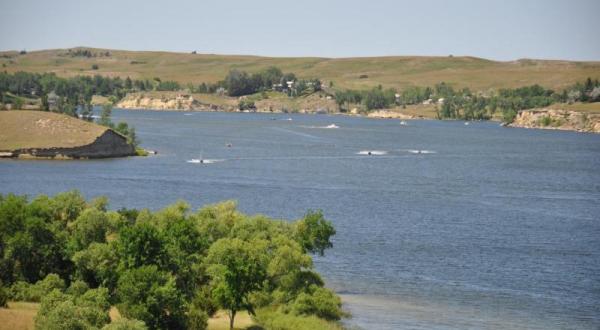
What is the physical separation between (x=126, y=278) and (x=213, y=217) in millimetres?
14741

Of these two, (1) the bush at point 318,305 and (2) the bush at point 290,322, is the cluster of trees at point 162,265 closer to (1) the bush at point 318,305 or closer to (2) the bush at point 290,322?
(1) the bush at point 318,305

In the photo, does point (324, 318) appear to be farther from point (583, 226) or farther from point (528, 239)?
point (583, 226)

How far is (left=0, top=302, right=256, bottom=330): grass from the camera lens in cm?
4350

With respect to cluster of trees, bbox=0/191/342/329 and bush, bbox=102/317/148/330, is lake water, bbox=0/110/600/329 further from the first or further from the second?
bush, bbox=102/317/148/330

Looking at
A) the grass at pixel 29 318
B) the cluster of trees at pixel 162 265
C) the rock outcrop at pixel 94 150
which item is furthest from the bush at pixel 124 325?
the rock outcrop at pixel 94 150

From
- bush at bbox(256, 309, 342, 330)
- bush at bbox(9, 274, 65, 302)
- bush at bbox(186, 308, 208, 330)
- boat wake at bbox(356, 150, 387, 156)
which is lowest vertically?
boat wake at bbox(356, 150, 387, 156)

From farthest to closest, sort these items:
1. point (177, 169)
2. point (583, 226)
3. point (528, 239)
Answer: point (177, 169)
point (583, 226)
point (528, 239)

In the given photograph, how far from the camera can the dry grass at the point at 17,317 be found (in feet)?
142

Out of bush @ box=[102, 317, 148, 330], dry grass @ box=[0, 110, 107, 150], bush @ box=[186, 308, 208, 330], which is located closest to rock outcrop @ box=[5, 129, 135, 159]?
dry grass @ box=[0, 110, 107, 150]

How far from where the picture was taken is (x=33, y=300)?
49.8 m

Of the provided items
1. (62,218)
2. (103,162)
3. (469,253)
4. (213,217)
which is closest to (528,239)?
(469,253)

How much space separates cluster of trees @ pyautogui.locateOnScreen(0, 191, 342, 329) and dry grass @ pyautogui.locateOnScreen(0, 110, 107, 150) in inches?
3317

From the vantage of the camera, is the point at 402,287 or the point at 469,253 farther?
the point at 469,253

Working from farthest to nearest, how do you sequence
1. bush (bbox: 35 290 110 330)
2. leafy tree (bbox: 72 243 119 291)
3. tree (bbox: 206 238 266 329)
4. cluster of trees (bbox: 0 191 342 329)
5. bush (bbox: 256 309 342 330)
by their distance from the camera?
leafy tree (bbox: 72 243 119 291), bush (bbox: 256 309 342 330), tree (bbox: 206 238 266 329), cluster of trees (bbox: 0 191 342 329), bush (bbox: 35 290 110 330)
